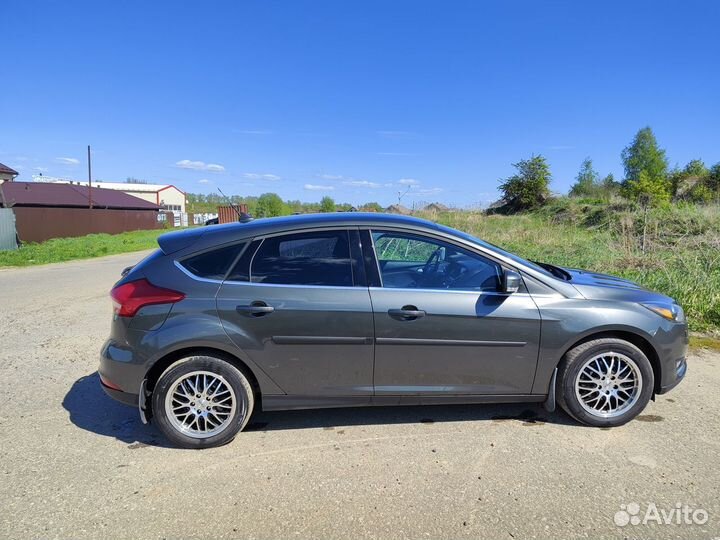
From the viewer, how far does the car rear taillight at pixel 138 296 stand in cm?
312

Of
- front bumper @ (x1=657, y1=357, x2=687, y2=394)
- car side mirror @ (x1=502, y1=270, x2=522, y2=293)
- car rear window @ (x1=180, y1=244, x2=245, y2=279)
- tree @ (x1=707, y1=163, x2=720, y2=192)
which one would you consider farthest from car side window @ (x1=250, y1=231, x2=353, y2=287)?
tree @ (x1=707, y1=163, x2=720, y2=192)

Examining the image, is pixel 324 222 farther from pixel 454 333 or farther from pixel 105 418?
pixel 105 418

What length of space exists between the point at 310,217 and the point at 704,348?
4.96 metres

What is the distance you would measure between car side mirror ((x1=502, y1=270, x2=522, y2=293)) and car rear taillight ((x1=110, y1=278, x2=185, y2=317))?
2.34m

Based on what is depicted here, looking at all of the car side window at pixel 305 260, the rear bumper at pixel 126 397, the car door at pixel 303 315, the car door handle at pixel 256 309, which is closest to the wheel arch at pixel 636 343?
the car door at pixel 303 315

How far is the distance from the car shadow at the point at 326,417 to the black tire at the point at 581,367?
149 millimetres

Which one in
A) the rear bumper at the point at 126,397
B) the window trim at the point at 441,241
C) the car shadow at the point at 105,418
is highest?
the window trim at the point at 441,241

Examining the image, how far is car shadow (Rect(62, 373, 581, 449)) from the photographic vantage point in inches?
135

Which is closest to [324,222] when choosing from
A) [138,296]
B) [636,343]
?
[138,296]

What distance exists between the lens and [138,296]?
10.3 ft

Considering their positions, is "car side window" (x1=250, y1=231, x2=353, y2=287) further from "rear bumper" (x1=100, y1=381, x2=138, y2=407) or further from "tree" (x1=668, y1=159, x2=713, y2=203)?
"tree" (x1=668, y1=159, x2=713, y2=203)

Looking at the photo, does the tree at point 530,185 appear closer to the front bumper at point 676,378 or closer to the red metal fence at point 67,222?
the front bumper at point 676,378

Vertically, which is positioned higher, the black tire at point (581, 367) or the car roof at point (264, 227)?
the car roof at point (264, 227)

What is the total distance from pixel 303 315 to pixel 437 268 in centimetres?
116
